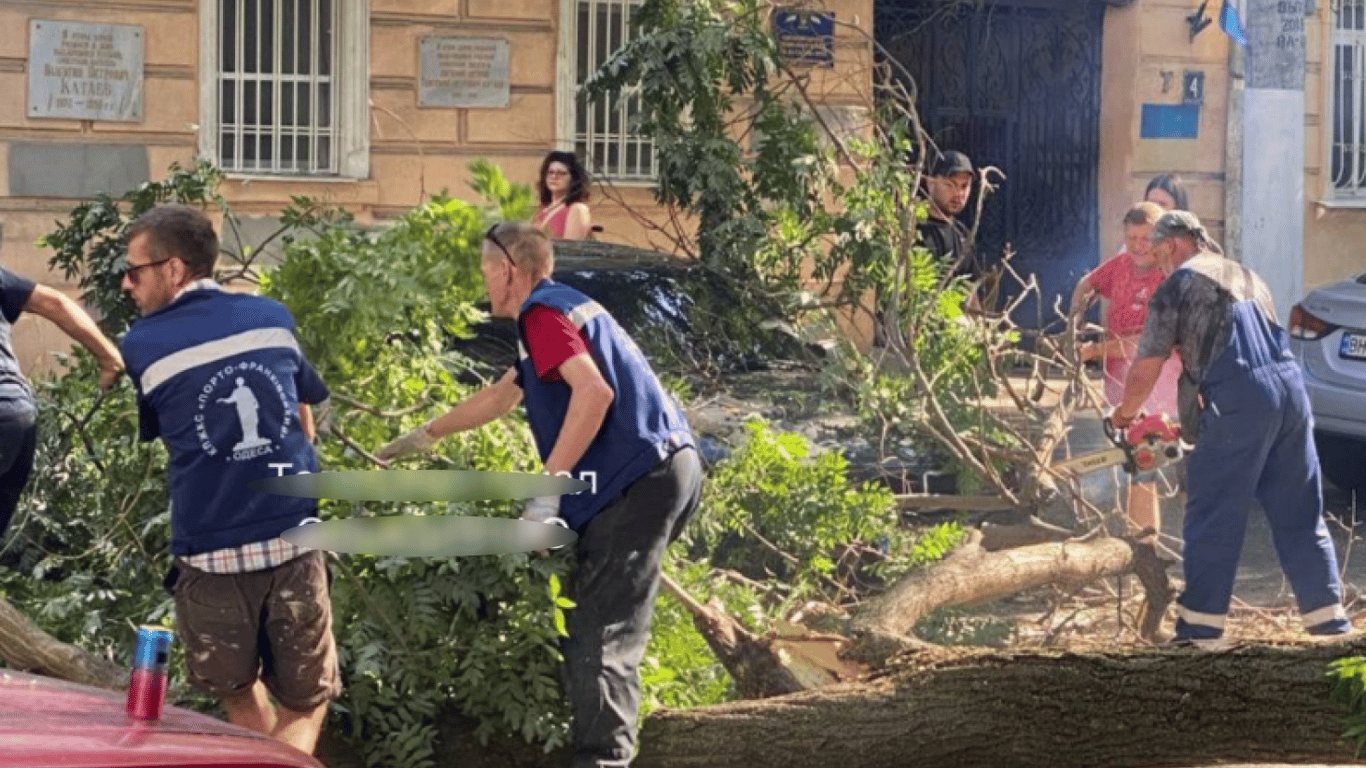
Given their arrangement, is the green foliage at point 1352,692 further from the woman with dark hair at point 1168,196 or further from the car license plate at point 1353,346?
the car license plate at point 1353,346

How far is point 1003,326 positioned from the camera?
9.52 m

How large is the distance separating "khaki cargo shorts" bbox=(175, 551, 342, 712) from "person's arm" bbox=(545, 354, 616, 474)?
63 centimetres

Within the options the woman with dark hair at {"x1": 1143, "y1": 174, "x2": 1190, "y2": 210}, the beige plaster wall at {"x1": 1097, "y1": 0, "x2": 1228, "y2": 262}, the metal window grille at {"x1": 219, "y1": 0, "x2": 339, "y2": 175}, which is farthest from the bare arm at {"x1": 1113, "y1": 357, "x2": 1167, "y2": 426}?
the beige plaster wall at {"x1": 1097, "y1": 0, "x2": 1228, "y2": 262}

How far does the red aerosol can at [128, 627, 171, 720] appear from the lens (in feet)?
12.6

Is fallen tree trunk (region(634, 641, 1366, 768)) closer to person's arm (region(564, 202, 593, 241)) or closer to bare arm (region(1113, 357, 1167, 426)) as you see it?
bare arm (region(1113, 357, 1167, 426))

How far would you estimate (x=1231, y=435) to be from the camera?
7.98 meters

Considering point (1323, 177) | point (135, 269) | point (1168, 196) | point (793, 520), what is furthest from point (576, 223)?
point (1323, 177)

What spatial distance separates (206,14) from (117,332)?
8.07 meters

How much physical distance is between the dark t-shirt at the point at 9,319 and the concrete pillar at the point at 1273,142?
12.8m

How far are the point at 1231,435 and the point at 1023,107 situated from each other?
407 inches

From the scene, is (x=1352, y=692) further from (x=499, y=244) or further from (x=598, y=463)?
(x=499, y=244)

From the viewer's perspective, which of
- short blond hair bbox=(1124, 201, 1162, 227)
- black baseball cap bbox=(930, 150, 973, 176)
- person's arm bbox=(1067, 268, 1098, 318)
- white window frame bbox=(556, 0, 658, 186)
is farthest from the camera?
Answer: white window frame bbox=(556, 0, 658, 186)

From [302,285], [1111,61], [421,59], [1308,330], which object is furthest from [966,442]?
[1111,61]

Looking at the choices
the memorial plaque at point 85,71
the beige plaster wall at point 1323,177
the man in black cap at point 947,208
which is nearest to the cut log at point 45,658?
the man in black cap at point 947,208
